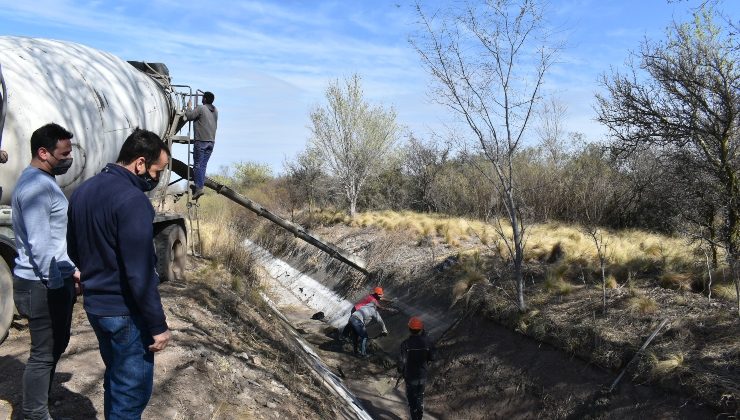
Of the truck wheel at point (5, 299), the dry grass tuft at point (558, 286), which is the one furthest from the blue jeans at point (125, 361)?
the dry grass tuft at point (558, 286)

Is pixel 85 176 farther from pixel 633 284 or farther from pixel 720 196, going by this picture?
pixel 720 196

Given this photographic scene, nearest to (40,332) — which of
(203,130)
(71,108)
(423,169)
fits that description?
(71,108)

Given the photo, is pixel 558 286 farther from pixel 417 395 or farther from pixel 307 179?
pixel 307 179

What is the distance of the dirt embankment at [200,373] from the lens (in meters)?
4.89

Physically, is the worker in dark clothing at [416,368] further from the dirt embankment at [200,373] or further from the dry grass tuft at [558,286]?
the dry grass tuft at [558,286]

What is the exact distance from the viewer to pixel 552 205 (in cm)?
2503

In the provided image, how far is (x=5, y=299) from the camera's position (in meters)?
5.63

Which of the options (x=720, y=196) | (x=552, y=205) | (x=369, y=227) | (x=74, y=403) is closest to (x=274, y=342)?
(x=74, y=403)

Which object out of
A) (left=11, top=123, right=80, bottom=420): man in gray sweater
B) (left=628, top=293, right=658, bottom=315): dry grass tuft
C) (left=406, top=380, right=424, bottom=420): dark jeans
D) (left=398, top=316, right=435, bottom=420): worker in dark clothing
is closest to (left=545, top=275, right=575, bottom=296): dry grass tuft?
(left=628, top=293, right=658, bottom=315): dry grass tuft

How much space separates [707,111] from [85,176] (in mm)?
10577

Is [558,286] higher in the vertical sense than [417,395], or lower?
higher

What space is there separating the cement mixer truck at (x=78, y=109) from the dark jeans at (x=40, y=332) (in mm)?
1779

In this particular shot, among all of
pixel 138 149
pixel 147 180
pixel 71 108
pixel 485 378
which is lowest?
pixel 485 378

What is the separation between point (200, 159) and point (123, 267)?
836cm
